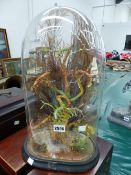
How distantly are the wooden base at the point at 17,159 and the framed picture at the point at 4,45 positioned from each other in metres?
1.75

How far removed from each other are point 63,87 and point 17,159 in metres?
0.35

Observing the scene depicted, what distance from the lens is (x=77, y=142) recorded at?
2.23 ft

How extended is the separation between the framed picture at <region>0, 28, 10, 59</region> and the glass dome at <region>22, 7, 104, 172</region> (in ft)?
5.62

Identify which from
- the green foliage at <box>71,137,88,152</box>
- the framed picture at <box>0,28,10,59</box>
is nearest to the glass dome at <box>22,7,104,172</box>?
the green foliage at <box>71,137,88,152</box>

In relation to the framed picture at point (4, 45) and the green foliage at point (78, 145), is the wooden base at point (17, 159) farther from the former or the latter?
the framed picture at point (4, 45)

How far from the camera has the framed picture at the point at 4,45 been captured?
2289 mm

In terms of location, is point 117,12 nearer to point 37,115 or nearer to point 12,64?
point 12,64

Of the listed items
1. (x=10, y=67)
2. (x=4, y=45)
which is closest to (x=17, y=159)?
(x=10, y=67)

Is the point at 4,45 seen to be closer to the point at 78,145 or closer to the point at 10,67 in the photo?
the point at 10,67

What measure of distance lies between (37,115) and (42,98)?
0.37 ft

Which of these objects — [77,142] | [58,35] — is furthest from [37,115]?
[58,35]

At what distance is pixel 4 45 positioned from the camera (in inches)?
92.2

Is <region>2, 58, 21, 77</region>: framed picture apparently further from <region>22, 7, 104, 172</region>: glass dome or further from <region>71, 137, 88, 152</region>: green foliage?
<region>71, 137, 88, 152</region>: green foliage

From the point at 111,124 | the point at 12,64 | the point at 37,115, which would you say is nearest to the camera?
the point at 37,115
